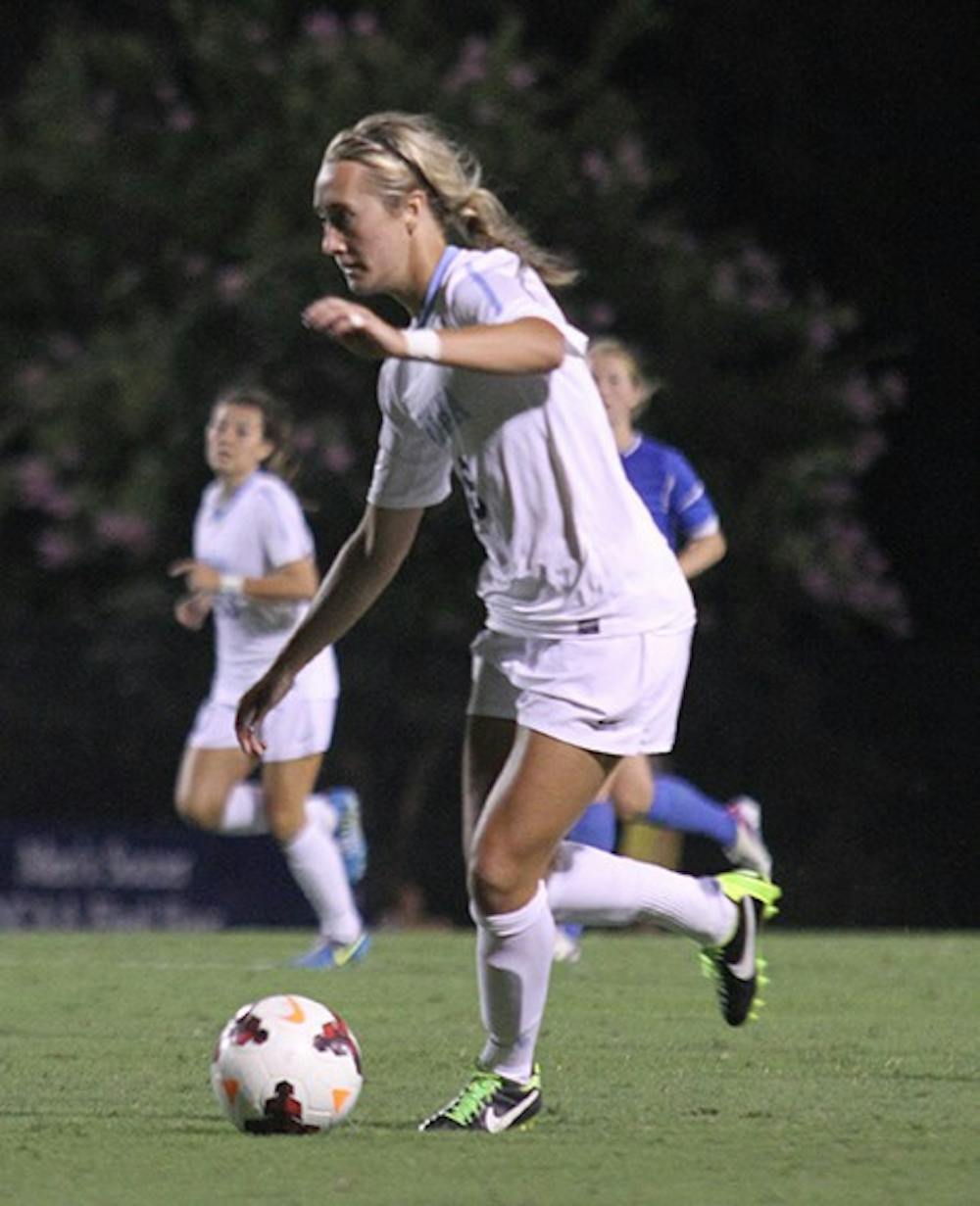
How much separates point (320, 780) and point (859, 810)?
10.3ft

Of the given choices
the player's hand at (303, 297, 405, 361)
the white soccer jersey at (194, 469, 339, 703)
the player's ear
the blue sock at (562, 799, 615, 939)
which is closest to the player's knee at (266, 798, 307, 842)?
the white soccer jersey at (194, 469, 339, 703)

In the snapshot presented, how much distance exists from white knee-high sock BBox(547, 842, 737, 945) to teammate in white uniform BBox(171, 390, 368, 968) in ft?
13.2

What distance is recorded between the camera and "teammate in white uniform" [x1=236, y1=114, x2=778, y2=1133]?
20.1ft

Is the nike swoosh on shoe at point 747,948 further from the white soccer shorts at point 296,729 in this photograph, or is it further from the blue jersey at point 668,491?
the white soccer shorts at point 296,729

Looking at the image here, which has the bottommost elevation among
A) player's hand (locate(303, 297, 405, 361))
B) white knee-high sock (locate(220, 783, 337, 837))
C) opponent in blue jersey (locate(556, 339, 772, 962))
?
white knee-high sock (locate(220, 783, 337, 837))

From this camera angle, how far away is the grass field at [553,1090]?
5398 mm

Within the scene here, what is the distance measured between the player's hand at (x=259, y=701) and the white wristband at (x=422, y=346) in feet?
3.92

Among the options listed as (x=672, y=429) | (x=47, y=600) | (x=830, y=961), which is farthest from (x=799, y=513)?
(x=830, y=961)

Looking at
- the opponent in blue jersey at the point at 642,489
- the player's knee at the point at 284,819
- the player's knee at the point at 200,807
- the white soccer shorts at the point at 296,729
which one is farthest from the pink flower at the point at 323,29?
the opponent in blue jersey at the point at 642,489

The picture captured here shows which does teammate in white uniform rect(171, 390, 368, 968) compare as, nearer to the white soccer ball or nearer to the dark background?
the white soccer ball

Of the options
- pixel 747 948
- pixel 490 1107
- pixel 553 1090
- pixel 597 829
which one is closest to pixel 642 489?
pixel 597 829

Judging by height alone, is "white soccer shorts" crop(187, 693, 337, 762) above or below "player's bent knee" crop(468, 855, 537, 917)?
below

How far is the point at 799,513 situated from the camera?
19.1m

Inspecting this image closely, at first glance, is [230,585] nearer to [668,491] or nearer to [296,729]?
[296,729]
